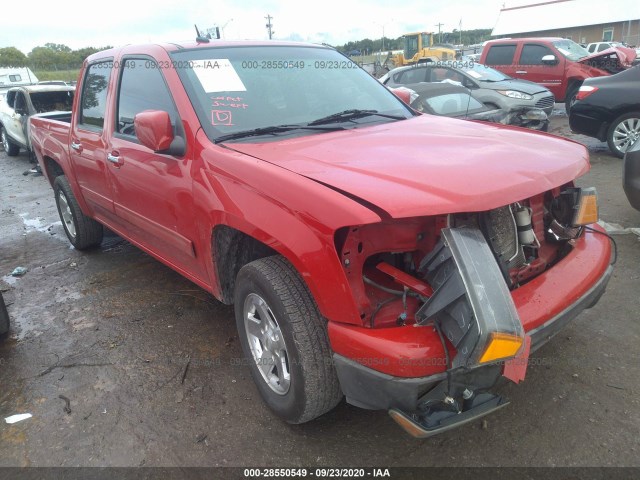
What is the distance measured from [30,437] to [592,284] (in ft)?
9.64

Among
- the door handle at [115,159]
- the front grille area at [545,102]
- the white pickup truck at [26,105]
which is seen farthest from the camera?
the white pickup truck at [26,105]

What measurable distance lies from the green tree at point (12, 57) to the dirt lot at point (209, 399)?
35.9 metres

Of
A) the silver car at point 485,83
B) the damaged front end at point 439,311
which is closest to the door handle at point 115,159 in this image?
the damaged front end at point 439,311

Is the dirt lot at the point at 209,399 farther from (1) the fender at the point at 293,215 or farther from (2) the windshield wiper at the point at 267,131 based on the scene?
(2) the windshield wiper at the point at 267,131

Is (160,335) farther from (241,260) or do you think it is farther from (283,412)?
(283,412)

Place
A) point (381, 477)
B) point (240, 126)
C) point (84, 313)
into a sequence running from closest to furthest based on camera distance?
point (381, 477), point (240, 126), point (84, 313)

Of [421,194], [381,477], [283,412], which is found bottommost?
[381,477]

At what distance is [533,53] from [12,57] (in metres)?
40.3

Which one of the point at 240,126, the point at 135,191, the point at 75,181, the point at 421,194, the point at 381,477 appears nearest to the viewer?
the point at 421,194

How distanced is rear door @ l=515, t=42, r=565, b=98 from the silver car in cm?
230

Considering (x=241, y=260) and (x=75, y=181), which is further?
(x=75, y=181)

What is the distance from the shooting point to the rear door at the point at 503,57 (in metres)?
12.5

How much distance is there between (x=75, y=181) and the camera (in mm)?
4402

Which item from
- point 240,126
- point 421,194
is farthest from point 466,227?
point 240,126
